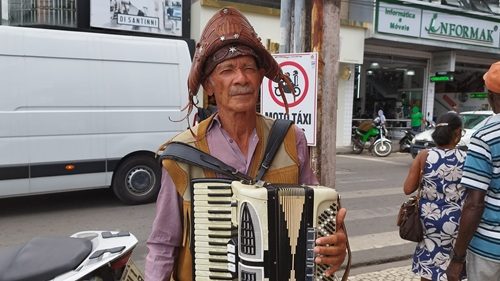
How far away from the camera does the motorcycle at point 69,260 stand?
222cm

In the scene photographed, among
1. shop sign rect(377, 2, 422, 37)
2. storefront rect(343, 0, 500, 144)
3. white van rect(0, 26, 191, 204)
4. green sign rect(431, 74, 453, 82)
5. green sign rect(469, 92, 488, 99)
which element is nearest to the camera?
white van rect(0, 26, 191, 204)

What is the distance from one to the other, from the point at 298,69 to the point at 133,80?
428cm

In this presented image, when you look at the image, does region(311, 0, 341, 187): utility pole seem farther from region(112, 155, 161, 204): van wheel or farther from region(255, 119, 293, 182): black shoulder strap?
region(112, 155, 161, 204): van wheel

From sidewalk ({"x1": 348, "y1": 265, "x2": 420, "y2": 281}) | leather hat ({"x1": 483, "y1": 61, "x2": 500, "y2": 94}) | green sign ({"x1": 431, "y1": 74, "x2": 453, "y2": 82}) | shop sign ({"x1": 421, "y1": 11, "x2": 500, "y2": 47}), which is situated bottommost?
sidewalk ({"x1": 348, "y1": 265, "x2": 420, "y2": 281})

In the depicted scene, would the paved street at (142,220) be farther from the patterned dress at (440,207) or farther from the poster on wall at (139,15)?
the poster on wall at (139,15)

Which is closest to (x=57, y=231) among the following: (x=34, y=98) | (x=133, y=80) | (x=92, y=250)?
(x=34, y=98)

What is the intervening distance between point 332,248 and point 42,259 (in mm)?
1532

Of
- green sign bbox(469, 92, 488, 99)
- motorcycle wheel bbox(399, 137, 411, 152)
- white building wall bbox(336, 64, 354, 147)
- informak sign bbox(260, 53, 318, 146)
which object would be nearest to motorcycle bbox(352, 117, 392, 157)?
motorcycle wheel bbox(399, 137, 411, 152)

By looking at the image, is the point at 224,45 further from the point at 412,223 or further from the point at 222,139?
the point at 412,223

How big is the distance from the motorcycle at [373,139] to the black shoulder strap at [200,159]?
13.9 m

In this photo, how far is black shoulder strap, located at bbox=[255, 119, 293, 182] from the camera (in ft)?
5.65

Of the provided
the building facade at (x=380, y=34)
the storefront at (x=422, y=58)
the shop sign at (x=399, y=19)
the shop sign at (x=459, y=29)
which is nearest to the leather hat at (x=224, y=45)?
the building facade at (x=380, y=34)

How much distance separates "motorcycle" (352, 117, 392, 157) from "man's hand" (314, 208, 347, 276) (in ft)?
45.7

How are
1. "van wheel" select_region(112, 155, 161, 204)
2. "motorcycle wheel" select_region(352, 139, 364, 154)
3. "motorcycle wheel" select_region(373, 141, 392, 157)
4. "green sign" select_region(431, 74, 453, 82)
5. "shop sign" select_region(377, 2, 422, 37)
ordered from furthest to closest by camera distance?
1. "green sign" select_region(431, 74, 453, 82)
2. "shop sign" select_region(377, 2, 422, 37)
3. "motorcycle wheel" select_region(352, 139, 364, 154)
4. "motorcycle wheel" select_region(373, 141, 392, 157)
5. "van wheel" select_region(112, 155, 161, 204)
